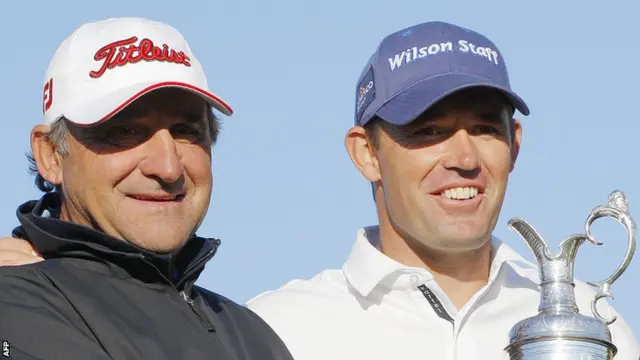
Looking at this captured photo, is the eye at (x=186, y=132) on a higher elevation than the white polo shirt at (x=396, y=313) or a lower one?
higher

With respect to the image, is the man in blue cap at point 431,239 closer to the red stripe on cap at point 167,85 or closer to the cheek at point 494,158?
the cheek at point 494,158

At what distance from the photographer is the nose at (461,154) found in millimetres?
5906

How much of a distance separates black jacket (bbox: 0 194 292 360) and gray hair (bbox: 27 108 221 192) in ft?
0.48

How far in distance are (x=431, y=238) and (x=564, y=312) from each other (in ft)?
4.12

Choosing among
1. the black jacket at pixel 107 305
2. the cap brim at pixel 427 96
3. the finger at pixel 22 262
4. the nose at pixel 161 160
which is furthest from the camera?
the cap brim at pixel 427 96

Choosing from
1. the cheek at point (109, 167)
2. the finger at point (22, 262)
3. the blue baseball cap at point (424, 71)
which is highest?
the blue baseball cap at point (424, 71)

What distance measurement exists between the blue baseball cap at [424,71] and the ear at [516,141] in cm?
17

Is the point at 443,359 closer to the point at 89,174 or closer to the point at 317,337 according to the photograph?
the point at 317,337

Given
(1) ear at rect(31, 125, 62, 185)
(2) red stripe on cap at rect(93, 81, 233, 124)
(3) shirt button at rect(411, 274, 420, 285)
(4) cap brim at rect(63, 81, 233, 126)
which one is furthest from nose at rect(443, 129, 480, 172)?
(1) ear at rect(31, 125, 62, 185)

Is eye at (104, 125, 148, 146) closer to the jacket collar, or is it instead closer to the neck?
the jacket collar

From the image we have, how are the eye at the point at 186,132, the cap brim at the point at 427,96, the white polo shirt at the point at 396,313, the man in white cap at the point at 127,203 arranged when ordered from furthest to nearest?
the cap brim at the point at 427,96 → the white polo shirt at the point at 396,313 → the eye at the point at 186,132 → the man in white cap at the point at 127,203

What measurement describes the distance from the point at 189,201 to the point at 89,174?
31 cm

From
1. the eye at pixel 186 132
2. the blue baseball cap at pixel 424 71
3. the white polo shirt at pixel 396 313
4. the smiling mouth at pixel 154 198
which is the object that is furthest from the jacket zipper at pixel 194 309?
the blue baseball cap at pixel 424 71

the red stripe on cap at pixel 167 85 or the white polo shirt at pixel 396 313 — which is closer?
the red stripe on cap at pixel 167 85
